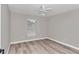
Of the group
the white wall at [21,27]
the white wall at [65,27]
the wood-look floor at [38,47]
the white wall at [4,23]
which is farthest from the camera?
the white wall at [65,27]

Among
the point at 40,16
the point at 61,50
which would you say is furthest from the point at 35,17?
the point at 61,50

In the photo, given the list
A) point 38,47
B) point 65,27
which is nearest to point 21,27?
point 38,47

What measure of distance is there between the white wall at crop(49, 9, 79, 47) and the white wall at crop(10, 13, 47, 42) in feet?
0.69

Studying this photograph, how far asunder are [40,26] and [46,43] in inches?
15.1

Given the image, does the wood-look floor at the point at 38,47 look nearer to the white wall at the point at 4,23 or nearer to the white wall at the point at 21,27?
the white wall at the point at 21,27

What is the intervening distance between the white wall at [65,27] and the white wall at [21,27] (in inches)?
8.3

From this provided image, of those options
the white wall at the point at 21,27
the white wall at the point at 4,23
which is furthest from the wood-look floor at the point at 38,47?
the white wall at the point at 4,23

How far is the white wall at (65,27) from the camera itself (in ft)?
6.98

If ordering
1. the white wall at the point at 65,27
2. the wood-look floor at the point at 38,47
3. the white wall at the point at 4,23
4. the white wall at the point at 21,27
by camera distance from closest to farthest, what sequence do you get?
the white wall at the point at 4,23, the white wall at the point at 21,27, the wood-look floor at the point at 38,47, the white wall at the point at 65,27

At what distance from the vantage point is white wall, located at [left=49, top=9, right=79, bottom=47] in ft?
6.98

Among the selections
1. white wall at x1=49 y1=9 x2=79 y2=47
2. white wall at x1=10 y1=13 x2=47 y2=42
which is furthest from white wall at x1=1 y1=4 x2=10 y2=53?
white wall at x1=49 y1=9 x2=79 y2=47

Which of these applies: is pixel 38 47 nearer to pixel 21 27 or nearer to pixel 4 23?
pixel 21 27

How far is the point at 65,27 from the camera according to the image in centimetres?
240
